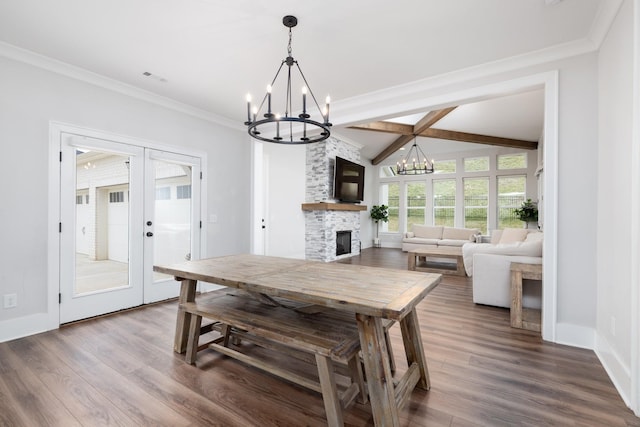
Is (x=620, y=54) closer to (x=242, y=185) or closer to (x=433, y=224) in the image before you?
(x=242, y=185)

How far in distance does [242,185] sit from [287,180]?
196 cm

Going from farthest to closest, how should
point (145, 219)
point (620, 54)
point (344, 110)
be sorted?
point (344, 110) < point (145, 219) < point (620, 54)

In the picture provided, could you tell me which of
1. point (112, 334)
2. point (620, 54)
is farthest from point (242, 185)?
point (620, 54)

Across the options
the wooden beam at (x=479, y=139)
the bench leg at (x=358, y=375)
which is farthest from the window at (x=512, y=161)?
the bench leg at (x=358, y=375)

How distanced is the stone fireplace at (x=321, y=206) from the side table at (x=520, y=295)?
399 centimetres

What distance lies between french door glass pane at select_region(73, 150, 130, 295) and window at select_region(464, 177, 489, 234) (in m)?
8.49

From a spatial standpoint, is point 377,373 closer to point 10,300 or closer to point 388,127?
point 10,300

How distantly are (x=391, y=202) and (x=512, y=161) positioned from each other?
142 inches

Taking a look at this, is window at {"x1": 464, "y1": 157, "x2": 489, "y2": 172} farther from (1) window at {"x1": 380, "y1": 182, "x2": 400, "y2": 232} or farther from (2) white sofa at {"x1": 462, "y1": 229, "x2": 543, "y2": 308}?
(2) white sofa at {"x1": 462, "y1": 229, "x2": 543, "y2": 308}


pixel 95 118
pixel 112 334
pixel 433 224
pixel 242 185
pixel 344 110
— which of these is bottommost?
pixel 112 334

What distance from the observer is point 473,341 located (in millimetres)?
2588

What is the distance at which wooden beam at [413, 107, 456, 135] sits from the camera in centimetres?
548

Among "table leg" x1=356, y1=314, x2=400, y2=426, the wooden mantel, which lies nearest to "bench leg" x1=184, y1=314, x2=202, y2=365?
"table leg" x1=356, y1=314, x2=400, y2=426

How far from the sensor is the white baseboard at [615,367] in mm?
1741
